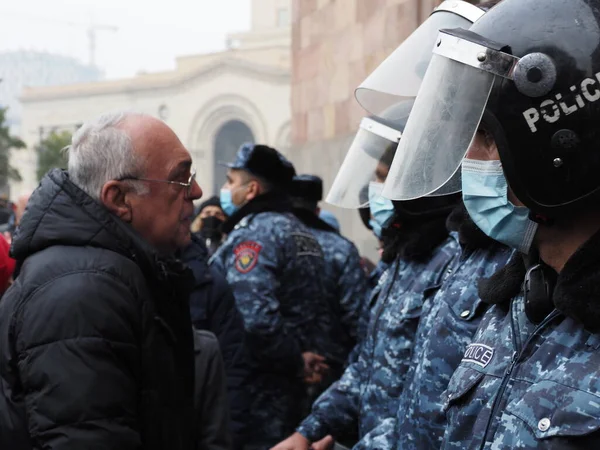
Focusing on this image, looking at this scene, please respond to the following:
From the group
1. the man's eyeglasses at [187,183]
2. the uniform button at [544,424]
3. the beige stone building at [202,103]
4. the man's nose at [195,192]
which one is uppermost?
the man's eyeglasses at [187,183]

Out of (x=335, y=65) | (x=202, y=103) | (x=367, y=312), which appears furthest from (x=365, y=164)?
(x=202, y=103)

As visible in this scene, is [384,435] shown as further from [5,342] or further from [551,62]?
[551,62]

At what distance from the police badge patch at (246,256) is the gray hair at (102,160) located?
5.80 feet

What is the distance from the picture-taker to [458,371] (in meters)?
1.61

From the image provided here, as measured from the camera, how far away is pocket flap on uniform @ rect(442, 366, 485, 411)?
1.53m

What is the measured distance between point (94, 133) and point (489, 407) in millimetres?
1209

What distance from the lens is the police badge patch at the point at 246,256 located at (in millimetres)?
3934

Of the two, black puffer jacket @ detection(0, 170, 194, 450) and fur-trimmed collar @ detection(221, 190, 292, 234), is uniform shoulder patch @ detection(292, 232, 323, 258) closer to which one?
fur-trimmed collar @ detection(221, 190, 292, 234)

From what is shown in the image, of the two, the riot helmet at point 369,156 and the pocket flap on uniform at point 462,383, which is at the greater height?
the riot helmet at point 369,156

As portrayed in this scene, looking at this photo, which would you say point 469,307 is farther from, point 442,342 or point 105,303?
point 105,303

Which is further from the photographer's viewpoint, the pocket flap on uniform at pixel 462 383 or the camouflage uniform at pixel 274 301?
the camouflage uniform at pixel 274 301

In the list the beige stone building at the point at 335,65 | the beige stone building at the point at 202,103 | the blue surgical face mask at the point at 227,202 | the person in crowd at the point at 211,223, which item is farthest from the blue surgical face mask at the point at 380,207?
the beige stone building at the point at 202,103

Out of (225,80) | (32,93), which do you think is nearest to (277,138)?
(225,80)

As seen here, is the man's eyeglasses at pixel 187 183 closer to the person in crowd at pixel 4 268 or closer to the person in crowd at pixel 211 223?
the person in crowd at pixel 4 268
